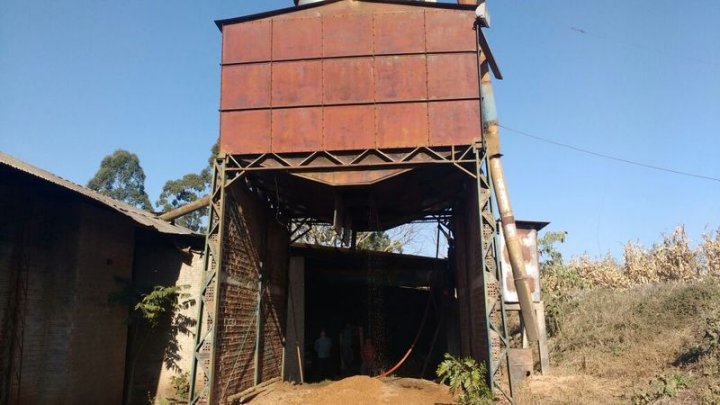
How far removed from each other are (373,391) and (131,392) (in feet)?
22.3

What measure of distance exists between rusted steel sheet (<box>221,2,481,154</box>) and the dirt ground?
5.86 m

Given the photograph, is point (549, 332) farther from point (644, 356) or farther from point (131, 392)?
point (131, 392)

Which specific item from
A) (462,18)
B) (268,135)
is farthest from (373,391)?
(462,18)

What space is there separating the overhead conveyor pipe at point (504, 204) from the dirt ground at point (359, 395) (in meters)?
2.84

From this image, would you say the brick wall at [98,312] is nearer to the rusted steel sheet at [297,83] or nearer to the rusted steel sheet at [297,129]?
the rusted steel sheet at [297,129]

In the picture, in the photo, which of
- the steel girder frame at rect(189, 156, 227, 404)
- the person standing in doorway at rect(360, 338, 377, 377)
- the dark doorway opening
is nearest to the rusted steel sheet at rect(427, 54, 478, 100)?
the steel girder frame at rect(189, 156, 227, 404)

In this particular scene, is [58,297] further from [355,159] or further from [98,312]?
[355,159]

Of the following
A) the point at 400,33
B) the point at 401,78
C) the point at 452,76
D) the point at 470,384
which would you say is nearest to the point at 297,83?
the point at 401,78

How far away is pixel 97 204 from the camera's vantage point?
13.5 m

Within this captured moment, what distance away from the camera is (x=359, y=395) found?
43.7 feet

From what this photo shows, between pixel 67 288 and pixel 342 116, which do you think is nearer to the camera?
pixel 67 288

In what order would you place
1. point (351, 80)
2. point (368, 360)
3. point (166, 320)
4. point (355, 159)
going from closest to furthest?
point (355, 159)
point (351, 80)
point (166, 320)
point (368, 360)

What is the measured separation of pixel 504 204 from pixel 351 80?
5.13 meters

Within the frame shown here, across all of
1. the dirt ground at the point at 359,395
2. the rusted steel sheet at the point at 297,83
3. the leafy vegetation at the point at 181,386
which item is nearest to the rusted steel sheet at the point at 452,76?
the rusted steel sheet at the point at 297,83
